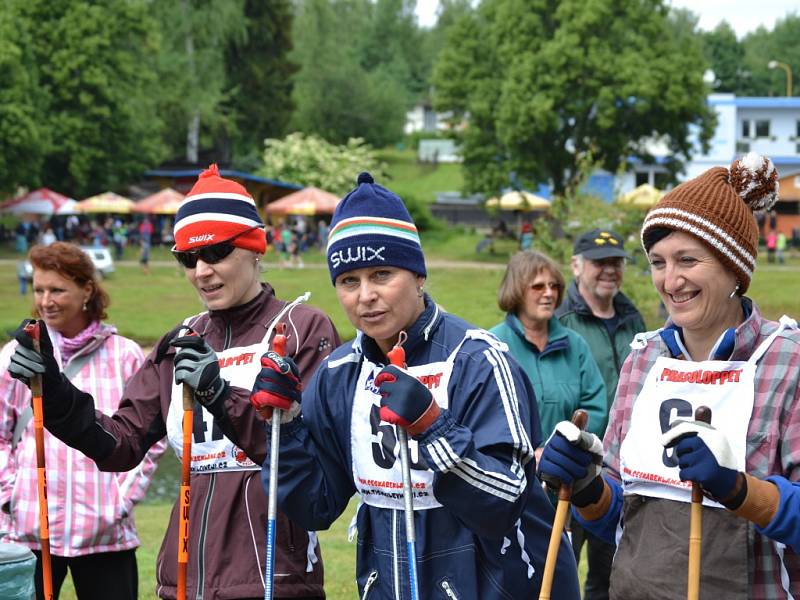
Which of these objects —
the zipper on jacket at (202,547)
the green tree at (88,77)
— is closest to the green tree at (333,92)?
the green tree at (88,77)

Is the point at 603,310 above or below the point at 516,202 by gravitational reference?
above

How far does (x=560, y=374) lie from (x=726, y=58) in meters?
114

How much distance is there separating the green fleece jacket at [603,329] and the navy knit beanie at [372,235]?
12.1 ft

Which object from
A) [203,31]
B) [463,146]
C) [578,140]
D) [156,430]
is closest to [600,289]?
[156,430]

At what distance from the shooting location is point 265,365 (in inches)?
151

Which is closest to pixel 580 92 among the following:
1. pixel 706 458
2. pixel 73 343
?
pixel 73 343

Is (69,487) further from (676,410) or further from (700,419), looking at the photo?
(700,419)

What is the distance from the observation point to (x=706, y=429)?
3211mm

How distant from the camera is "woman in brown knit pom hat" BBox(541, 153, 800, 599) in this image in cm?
327

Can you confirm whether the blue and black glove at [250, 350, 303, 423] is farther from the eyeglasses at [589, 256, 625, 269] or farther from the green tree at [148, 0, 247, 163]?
the green tree at [148, 0, 247, 163]

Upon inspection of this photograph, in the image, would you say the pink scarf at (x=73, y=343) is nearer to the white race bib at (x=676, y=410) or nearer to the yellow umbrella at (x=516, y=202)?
the white race bib at (x=676, y=410)

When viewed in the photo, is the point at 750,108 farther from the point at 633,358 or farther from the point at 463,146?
the point at 633,358

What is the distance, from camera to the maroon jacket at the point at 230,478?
4.39 meters

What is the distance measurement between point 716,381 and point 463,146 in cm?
5127
